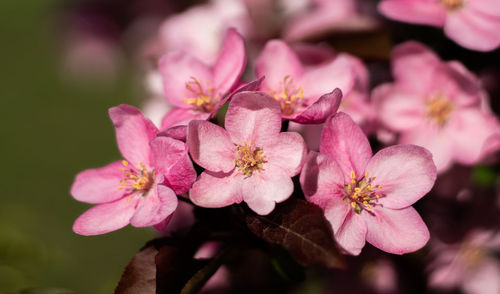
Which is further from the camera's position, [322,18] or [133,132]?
[322,18]

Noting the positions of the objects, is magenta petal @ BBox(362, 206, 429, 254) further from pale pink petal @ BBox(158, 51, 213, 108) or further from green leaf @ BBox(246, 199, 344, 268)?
pale pink petal @ BBox(158, 51, 213, 108)

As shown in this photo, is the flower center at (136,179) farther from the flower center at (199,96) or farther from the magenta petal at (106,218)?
the flower center at (199,96)

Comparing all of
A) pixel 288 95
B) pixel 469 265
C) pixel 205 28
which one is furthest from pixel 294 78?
pixel 469 265

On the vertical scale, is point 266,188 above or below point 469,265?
above

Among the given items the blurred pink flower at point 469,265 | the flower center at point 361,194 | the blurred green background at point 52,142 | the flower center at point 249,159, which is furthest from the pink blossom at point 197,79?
the blurred green background at point 52,142

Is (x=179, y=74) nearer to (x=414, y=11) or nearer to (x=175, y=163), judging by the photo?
(x=175, y=163)

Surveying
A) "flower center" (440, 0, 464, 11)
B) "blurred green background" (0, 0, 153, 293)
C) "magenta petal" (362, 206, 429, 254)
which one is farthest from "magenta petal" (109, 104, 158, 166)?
"blurred green background" (0, 0, 153, 293)
